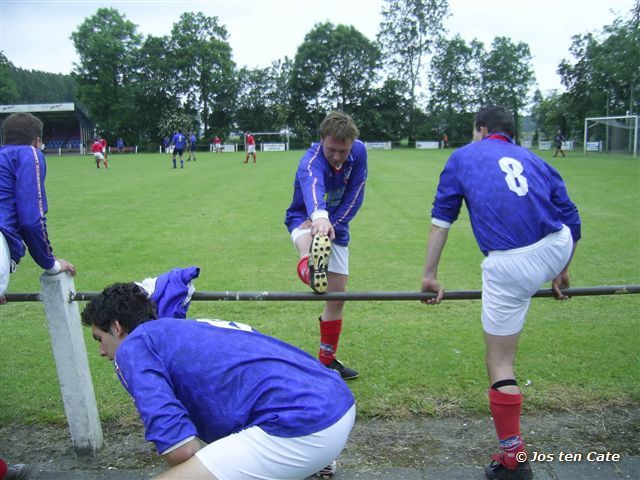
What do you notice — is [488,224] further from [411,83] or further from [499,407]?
[411,83]

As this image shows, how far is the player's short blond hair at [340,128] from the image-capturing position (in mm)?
4020

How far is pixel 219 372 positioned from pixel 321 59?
234 feet

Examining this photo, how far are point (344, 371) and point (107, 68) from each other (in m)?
72.8

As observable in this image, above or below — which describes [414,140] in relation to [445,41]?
below

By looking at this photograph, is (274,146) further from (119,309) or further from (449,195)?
(119,309)

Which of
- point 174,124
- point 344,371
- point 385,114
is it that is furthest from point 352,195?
point 385,114

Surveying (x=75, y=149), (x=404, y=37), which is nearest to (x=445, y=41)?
(x=404, y=37)

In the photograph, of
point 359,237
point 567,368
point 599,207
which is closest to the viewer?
point 567,368

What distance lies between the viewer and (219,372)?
2184 mm

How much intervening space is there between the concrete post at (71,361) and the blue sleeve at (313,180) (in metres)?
1.63

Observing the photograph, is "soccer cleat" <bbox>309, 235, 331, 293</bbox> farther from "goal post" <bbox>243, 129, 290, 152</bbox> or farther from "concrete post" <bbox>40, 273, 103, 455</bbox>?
"goal post" <bbox>243, 129, 290, 152</bbox>

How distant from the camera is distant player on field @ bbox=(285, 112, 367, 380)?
3.43 metres

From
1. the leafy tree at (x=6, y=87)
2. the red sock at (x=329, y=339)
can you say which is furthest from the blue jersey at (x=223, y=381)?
the leafy tree at (x=6, y=87)

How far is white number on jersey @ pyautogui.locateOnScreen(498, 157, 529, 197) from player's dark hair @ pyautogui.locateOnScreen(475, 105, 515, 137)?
0.99 ft
